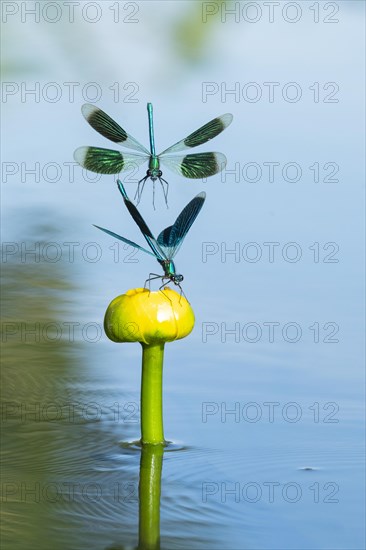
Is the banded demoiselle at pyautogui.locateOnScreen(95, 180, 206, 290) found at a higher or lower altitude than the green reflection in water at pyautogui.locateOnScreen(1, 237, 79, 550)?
higher

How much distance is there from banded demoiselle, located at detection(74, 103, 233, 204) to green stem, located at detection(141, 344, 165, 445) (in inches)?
16.2

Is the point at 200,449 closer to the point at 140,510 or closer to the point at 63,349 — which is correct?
the point at 140,510

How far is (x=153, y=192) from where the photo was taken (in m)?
2.66

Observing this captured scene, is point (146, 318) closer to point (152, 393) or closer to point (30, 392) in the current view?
point (152, 393)

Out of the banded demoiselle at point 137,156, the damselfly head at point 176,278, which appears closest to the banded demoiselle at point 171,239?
the damselfly head at point 176,278

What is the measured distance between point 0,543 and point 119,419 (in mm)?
580

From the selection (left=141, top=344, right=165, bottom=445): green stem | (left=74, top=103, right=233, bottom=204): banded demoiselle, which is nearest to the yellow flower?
(left=141, top=344, right=165, bottom=445): green stem

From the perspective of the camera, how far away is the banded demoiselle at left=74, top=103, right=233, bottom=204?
84.0 inches

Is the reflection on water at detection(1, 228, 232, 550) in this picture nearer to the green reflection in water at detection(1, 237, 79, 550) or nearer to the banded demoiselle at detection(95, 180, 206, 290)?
the green reflection in water at detection(1, 237, 79, 550)

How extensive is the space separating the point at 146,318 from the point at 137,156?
0.55 meters

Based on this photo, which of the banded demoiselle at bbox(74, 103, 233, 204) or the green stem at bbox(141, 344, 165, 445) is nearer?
the green stem at bbox(141, 344, 165, 445)

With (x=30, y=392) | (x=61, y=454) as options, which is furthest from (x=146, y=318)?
(x=30, y=392)

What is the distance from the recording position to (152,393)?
177 cm

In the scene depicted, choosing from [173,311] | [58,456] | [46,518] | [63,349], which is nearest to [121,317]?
[173,311]
